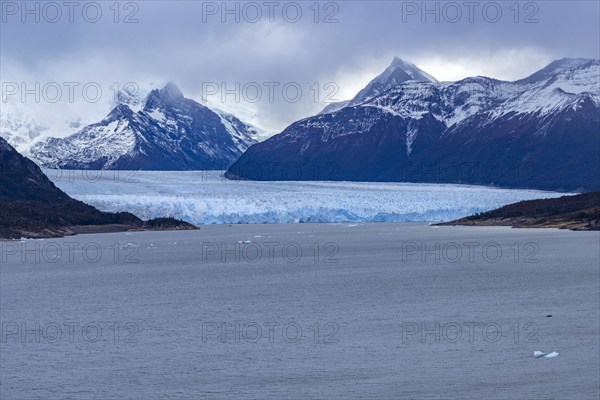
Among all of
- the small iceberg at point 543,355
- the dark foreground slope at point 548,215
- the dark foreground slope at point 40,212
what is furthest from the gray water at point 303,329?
the dark foreground slope at point 548,215

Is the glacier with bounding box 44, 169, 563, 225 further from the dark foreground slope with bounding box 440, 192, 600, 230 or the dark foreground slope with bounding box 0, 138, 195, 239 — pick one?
the dark foreground slope with bounding box 440, 192, 600, 230

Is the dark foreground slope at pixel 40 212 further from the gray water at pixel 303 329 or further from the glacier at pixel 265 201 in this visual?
the gray water at pixel 303 329

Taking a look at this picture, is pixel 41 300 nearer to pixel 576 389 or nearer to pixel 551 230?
pixel 576 389

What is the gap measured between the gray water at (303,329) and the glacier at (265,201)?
35329 millimetres

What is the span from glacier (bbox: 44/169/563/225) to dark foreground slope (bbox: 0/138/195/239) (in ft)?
4.00

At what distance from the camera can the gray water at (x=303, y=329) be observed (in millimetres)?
20734

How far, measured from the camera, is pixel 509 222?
9262 cm

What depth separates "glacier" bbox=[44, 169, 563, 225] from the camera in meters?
89.5

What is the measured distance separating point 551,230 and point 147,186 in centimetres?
3751

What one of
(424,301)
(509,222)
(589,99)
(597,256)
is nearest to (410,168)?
(589,99)

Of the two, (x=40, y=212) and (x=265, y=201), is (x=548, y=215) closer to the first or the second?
(x=265, y=201)

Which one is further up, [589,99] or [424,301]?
[589,99]

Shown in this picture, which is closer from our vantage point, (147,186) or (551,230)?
(551,230)

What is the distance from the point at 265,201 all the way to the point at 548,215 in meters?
25.6
